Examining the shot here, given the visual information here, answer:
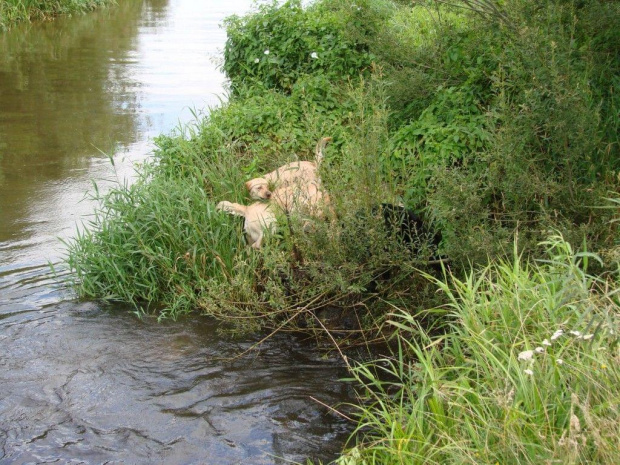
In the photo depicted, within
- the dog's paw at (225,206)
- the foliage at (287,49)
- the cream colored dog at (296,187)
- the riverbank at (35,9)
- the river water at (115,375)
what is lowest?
the riverbank at (35,9)

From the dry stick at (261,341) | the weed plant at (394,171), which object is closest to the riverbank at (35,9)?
the weed plant at (394,171)

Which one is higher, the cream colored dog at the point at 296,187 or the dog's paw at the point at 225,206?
the cream colored dog at the point at 296,187

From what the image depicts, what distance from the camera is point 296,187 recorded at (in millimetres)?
5859

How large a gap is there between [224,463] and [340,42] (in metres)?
5.07

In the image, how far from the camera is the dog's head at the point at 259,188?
254 inches

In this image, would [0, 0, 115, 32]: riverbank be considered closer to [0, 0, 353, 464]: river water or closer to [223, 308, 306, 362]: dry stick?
[0, 0, 353, 464]: river water

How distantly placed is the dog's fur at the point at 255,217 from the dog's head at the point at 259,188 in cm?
8

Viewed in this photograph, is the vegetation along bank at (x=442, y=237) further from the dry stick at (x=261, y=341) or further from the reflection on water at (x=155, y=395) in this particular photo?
the reflection on water at (x=155, y=395)

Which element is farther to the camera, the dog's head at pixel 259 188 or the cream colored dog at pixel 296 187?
the dog's head at pixel 259 188

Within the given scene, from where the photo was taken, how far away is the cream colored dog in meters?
5.70

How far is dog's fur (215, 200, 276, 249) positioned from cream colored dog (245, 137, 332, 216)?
4.9 inches

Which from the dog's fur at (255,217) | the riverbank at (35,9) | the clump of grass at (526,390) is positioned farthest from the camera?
the riverbank at (35,9)

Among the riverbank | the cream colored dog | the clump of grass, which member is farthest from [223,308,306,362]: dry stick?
the riverbank

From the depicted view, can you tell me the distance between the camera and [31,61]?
15844 mm
